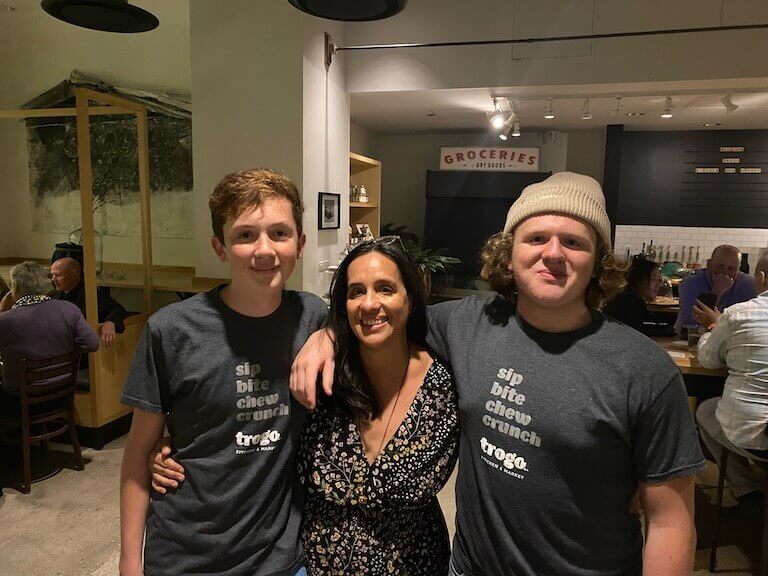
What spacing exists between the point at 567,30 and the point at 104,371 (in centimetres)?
404

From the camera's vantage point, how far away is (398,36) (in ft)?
14.5

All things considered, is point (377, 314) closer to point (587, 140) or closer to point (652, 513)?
point (652, 513)

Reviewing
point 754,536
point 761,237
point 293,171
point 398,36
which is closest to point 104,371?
point 293,171

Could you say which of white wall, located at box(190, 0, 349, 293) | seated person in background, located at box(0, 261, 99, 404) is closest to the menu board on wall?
white wall, located at box(190, 0, 349, 293)

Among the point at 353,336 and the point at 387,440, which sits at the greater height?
the point at 353,336

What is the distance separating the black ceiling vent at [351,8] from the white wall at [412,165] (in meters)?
5.41

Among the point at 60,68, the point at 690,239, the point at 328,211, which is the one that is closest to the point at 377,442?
the point at 328,211

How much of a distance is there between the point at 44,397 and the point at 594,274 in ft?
10.4

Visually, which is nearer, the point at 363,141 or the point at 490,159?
the point at 490,159

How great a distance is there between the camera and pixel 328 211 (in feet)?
14.1

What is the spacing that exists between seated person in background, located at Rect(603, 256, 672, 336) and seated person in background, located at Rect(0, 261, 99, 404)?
311 cm

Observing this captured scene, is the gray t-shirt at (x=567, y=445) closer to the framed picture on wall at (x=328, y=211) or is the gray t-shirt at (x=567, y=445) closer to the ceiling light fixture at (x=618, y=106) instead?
the framed picture on wall at (x=328, y=211)

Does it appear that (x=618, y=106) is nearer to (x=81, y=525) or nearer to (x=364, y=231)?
(x=364, y=231)

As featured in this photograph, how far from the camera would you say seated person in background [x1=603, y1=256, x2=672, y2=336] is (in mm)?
3477
